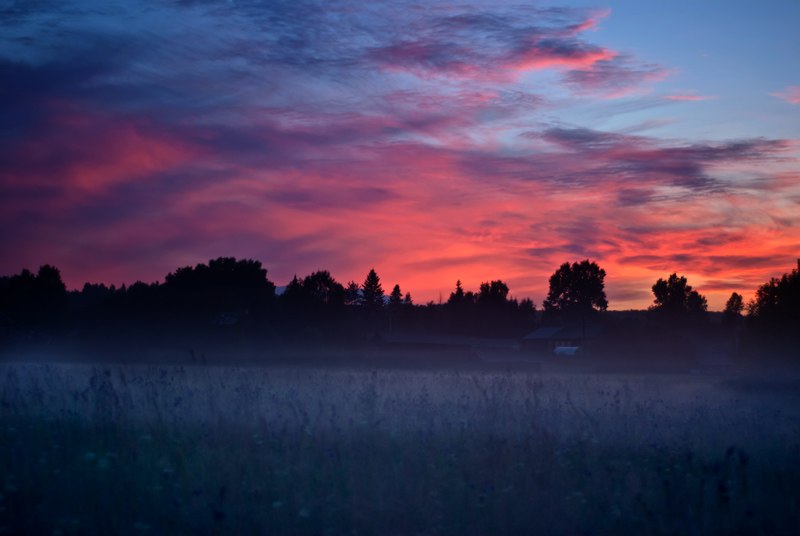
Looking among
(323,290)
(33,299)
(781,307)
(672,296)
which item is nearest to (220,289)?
(33,299)

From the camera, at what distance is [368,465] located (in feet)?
29.5

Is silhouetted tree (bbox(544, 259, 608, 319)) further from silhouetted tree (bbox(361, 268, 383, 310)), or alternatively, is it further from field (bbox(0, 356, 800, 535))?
field (bbox(0, 356, 800, 535))

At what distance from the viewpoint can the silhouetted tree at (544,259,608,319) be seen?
11950 centimetres

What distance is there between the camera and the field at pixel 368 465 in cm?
744

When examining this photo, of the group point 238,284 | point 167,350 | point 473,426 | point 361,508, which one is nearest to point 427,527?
point 361,508

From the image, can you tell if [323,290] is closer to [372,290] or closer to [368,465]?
[368,465]

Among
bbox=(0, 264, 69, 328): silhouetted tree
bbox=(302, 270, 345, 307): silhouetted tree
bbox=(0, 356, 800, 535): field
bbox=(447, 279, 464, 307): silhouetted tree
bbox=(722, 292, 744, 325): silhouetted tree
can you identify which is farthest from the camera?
bbox=(722, 292, 744, 325): silhouetted tree

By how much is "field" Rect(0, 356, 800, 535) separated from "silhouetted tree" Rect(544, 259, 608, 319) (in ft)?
357

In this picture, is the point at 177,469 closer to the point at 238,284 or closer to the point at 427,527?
the point at 427,527

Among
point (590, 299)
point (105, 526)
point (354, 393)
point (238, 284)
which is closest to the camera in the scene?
point (105, 526)

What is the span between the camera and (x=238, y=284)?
3812cm

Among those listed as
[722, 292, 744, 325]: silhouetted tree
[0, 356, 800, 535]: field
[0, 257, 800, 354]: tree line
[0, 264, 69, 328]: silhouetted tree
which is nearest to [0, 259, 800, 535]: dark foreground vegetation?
[0, 356, 800, 535]: field

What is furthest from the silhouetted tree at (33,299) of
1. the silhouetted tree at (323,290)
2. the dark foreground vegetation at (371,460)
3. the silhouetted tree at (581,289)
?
the silhouetted tree at (581,289)

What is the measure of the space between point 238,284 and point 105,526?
3161 centimetres
